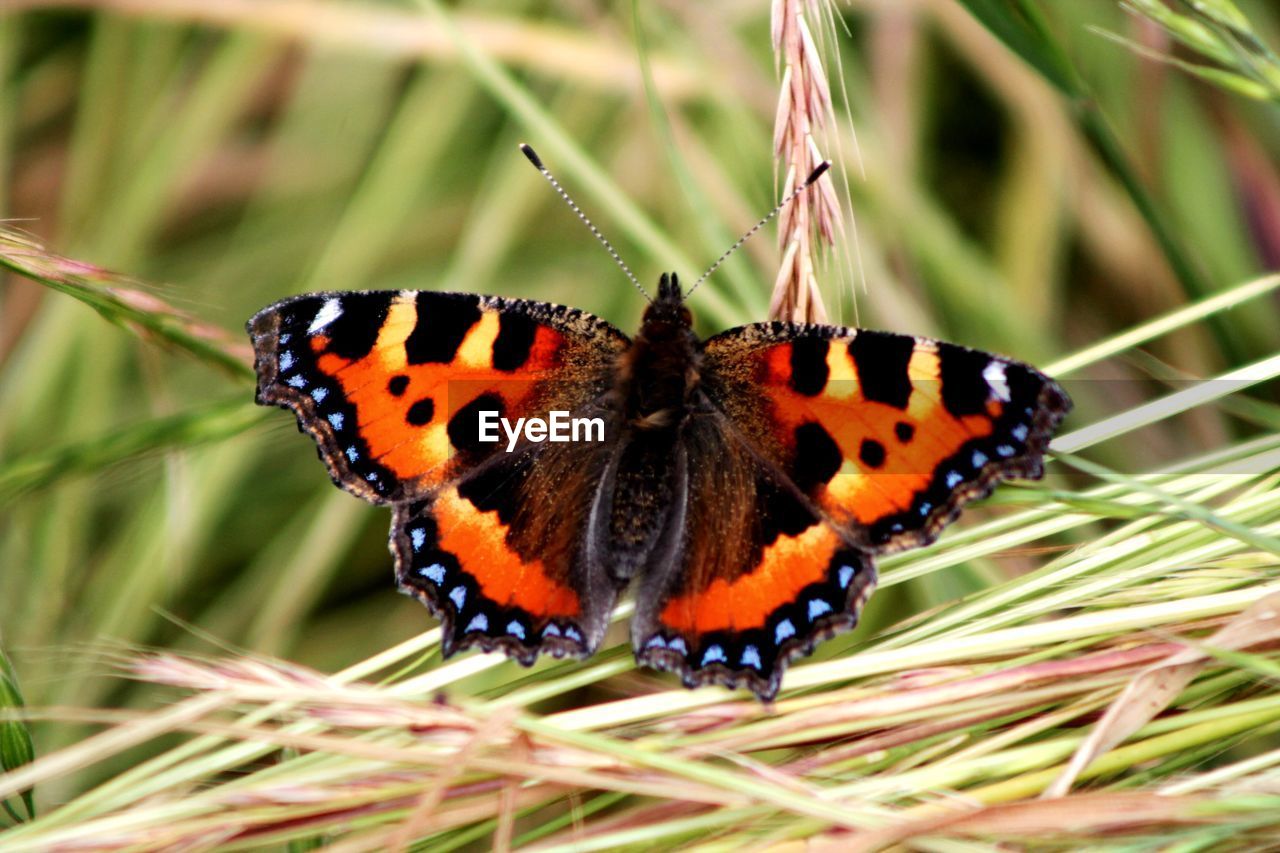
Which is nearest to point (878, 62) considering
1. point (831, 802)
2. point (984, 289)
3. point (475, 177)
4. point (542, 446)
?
point (984, 289)

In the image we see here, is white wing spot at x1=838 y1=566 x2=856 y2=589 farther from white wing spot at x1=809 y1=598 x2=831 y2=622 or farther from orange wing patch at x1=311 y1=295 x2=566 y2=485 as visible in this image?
orange wing patch at x1=311 y1=295 x2=566 y2=485

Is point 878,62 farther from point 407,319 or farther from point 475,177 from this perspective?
point 407,319

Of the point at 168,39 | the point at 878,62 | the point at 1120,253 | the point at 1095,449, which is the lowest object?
the point at 1095,449

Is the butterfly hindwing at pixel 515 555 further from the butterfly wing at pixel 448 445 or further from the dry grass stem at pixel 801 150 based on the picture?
the dry grass stem at pixel 801 150

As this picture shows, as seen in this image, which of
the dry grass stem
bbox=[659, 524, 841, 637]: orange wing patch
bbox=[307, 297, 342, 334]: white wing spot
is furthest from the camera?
bbox=[307, 297, 342, 334]: white wing spot

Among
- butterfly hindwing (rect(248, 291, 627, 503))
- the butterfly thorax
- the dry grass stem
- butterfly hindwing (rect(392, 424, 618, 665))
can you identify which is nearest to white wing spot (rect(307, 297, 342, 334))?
butterfly hindwing (rect(248, 291, 627, 503))

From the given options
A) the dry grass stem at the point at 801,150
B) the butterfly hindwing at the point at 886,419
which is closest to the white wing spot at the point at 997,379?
the butterfly hindwing at the point at 886,419
